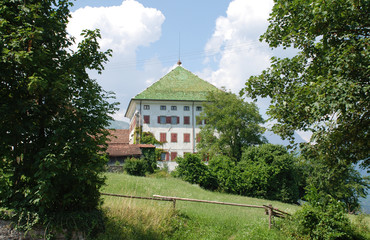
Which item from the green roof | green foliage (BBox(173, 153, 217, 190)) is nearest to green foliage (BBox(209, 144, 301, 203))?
green foliage (BBox(173, 153, 217, 190))

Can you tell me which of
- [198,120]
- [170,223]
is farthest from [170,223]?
[198,120]

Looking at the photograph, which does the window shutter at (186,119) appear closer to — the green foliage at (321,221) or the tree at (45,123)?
the green foliage at (321,221)

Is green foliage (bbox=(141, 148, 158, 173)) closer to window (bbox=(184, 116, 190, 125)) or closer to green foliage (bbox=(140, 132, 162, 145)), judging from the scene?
green foliage (bbox=(140, 132, 162, 145))

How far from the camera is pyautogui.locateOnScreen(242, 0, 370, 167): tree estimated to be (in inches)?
301

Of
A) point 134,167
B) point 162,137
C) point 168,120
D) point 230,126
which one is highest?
point 168,120

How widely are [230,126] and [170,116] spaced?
35.9 feet

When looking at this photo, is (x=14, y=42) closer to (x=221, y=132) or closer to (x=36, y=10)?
(x=36, y=10)

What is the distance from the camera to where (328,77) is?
7.93 metres

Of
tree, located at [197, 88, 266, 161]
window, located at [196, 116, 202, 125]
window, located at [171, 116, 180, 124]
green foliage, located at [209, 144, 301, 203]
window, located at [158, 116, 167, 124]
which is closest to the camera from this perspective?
green foliage, located at [209, 144, 301, 203]

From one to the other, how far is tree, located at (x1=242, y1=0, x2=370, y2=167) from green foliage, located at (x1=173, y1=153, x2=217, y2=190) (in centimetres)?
1947

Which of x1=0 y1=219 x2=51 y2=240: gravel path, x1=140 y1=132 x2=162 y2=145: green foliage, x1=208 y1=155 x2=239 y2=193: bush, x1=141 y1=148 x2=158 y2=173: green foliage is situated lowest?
x1=0 y1=219 x2=51 y2=240: gravel path

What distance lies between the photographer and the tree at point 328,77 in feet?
25.0

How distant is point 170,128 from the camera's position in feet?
159

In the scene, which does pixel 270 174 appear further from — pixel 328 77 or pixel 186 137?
pixel 328 77
